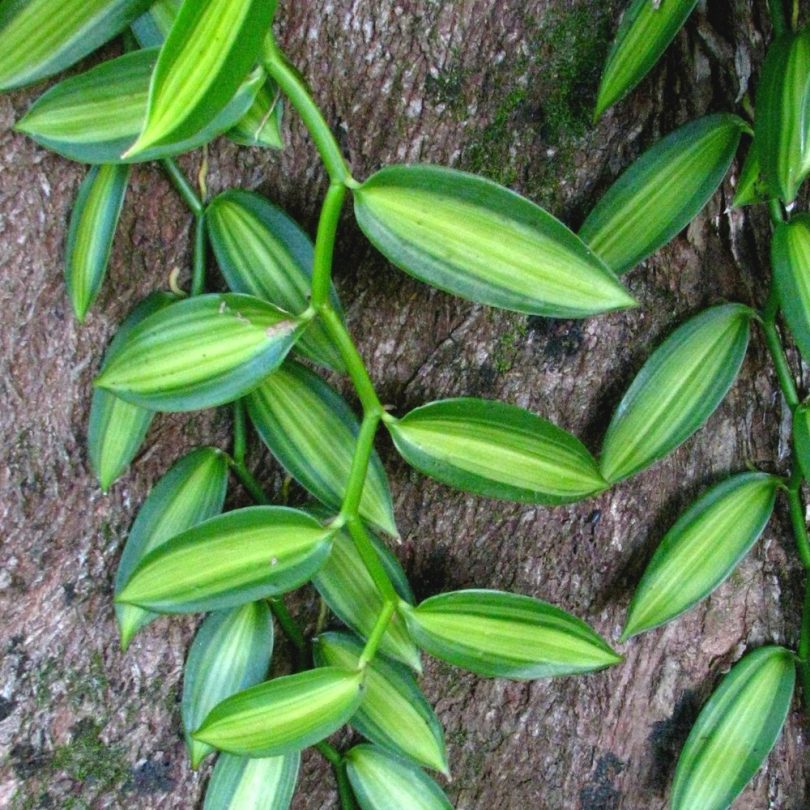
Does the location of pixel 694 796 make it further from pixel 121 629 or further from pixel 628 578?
pixel 121 629

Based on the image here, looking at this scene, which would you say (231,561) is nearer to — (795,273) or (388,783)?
(388,783)

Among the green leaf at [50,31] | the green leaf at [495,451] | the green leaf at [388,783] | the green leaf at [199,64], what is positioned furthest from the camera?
the green leaf at [388,783]

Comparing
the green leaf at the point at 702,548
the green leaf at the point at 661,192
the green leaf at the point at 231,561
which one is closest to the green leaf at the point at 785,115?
the green leaf at the point at 661,192

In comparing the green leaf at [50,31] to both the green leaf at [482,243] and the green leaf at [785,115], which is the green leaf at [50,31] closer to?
the green leaf at [482,243]

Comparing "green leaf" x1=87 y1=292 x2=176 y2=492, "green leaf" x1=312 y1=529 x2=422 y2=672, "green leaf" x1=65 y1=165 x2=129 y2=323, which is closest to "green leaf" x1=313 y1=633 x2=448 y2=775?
"green leaf" x1=312 y1=529 x2=422 y2=672

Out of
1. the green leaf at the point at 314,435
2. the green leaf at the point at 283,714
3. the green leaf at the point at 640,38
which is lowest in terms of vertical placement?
the green leaf at the point at 283,714

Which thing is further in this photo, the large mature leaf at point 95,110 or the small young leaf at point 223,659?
the small young leaf at point 223,659

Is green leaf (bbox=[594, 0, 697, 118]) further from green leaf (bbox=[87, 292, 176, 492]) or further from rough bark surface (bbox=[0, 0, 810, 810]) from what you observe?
green leaf (bbox=[87, 292, 176, 492])
